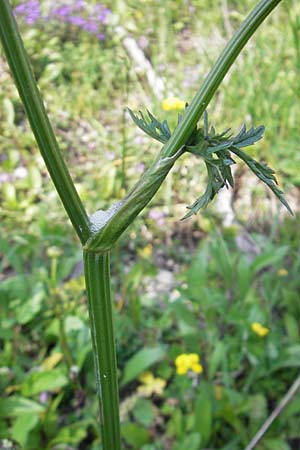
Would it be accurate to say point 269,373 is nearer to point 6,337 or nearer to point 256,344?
point 256,344

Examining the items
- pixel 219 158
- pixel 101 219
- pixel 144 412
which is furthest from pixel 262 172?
pixel 144 412

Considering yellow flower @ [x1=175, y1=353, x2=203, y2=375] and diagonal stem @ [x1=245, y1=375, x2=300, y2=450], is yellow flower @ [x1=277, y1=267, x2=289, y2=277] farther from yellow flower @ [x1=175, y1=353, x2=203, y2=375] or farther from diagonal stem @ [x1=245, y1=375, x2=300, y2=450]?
diagonal stem @ [x1=245, y1=375, x2=300, y2=450]

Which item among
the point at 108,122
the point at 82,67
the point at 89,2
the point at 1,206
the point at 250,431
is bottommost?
the point at 250,431

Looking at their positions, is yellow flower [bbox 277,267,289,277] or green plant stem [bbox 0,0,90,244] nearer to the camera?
green plant stem [bbox 0,0,90,244]

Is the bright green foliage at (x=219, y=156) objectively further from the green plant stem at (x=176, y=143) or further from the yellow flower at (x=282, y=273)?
the yellow flower at (x=282, y=273)

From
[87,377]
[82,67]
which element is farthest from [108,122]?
[87,377]

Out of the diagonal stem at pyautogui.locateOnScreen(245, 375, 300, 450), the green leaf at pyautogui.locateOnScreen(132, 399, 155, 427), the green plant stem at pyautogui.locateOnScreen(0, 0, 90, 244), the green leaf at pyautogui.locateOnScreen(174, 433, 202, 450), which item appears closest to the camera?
the green plant stem at pyautogui.locateOnScreen(0, 0, 90, 244)

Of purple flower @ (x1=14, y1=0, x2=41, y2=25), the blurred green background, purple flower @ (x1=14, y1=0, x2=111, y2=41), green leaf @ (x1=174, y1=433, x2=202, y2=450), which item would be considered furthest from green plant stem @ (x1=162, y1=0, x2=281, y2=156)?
purple flower @ (x1=14, y1=0, x2=41, y2=25)

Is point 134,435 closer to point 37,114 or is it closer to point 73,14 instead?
point 37,114
